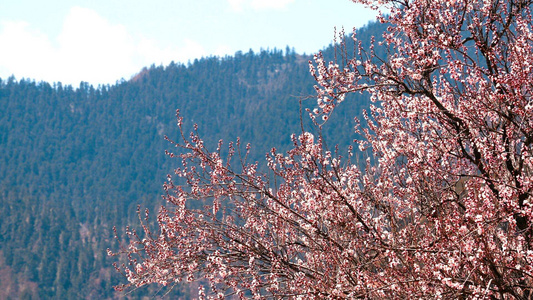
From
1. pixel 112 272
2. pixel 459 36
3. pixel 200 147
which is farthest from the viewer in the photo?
pixel 112 272

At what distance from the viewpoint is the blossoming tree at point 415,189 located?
5.36 metres

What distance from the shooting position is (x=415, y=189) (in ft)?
25.1

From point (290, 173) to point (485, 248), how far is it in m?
3.43

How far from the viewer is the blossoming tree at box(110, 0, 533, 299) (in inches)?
211

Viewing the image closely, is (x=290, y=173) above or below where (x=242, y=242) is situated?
above

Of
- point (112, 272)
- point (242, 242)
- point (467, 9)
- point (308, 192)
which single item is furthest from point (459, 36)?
point (112, 272)

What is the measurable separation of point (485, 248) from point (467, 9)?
3.12 meters

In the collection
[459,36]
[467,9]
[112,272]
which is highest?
[467,9]

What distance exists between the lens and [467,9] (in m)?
6.61

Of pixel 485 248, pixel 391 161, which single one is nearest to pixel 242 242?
pixel 391 161

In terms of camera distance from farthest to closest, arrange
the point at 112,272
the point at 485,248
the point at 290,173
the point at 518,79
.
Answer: the point at 112,272 → the point at 290,173 → the point at 518,79 → the point at 485,248

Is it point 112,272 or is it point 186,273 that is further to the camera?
point 112,272

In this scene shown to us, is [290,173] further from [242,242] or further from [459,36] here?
[459,36]

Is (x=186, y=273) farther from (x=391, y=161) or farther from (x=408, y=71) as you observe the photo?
(x=408, y=71)
